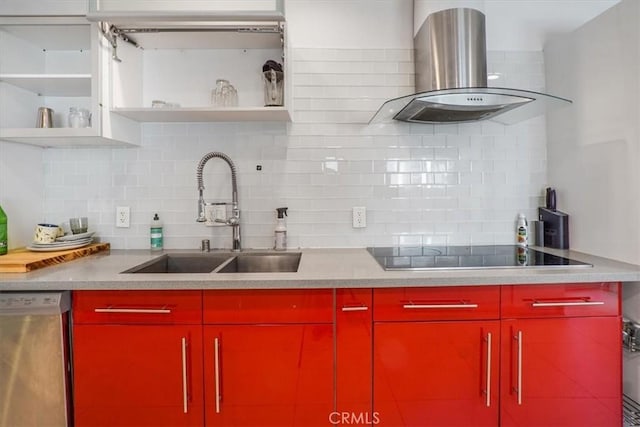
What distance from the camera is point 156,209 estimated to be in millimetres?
1976

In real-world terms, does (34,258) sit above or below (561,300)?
above

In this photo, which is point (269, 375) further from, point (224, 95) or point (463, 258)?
point (224, 95)

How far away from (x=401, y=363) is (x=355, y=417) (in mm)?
276

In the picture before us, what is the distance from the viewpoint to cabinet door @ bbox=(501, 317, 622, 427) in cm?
137

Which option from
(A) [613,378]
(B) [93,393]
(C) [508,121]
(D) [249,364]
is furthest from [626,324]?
(B) [93,393]

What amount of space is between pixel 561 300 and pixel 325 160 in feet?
4.18

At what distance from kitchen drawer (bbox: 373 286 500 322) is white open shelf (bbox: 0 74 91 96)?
1.68 metres

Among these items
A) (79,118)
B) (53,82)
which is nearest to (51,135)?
(79,118)

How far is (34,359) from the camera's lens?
1312mm

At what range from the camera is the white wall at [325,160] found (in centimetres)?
196

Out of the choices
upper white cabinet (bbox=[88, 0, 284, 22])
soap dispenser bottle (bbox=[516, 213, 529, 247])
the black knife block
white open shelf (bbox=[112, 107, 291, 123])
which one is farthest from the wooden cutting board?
the black knife block

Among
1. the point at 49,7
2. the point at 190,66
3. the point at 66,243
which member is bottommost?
the point at 66,243

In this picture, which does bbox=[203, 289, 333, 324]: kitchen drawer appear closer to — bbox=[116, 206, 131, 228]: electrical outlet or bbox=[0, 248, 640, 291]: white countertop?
bbox=[0, 248, 640, 291]: white countertop

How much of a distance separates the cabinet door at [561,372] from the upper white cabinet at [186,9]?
167 cm
